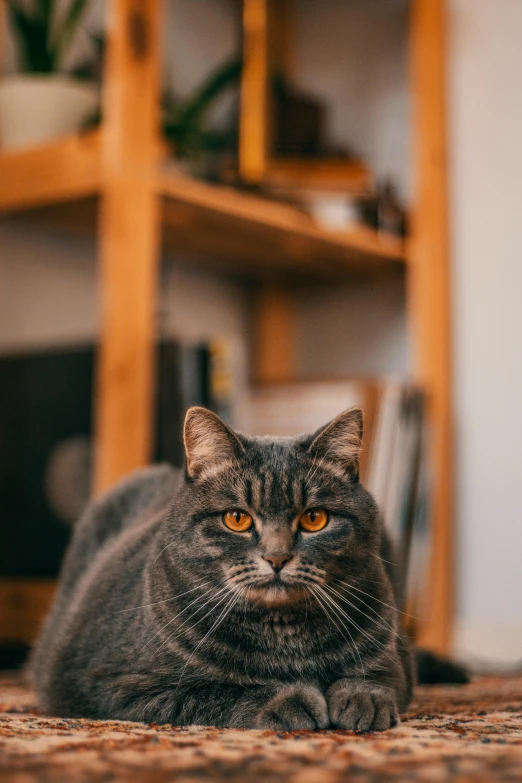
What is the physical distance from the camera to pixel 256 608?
0.88 meters

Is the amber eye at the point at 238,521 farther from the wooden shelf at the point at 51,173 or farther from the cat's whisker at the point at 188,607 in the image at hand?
the wooden shelf at the point at 51,173

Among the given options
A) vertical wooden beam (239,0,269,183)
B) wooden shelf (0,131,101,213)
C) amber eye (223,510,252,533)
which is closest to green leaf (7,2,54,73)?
wooden shelf (0,131,101,213)

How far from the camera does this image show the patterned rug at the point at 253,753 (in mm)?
585

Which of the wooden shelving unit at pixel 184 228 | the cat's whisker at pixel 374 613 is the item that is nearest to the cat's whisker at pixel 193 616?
the cat's whisker at pixel 374 613

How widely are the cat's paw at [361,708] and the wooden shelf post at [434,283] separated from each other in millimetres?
1336

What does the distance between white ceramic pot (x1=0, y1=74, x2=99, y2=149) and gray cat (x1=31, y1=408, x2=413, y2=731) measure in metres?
→ 1.03

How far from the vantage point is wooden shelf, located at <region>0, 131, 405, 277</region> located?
1604 mm

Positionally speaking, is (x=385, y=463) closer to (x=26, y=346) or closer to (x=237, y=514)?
(x=26, y=346)

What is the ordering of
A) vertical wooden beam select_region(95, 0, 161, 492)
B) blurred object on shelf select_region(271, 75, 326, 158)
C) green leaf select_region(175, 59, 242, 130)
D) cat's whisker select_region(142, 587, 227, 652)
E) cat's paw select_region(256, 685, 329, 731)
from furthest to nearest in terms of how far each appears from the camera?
1. blurred object on shelf select_region(271, 75, 326, 158)
2. green leaf select_region(175, 59, 242, 130)
3. vertical wooden beam select_region(95, 0, 161, 492)
4. cat's whisker select_region(142, 587, 227, 652)
5. cat's paw select_region(256, 685, 329, 731)

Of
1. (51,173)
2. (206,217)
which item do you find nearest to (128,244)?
(51,173)

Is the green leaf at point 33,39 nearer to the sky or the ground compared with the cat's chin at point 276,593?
nearer to the sky

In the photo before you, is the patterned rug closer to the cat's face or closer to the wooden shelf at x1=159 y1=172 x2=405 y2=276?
the cat's face

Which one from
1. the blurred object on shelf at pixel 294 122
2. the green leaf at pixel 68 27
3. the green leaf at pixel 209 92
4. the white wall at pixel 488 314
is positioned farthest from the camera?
the blurred object on shelf at pixel 294 122

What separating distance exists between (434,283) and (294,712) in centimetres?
161
